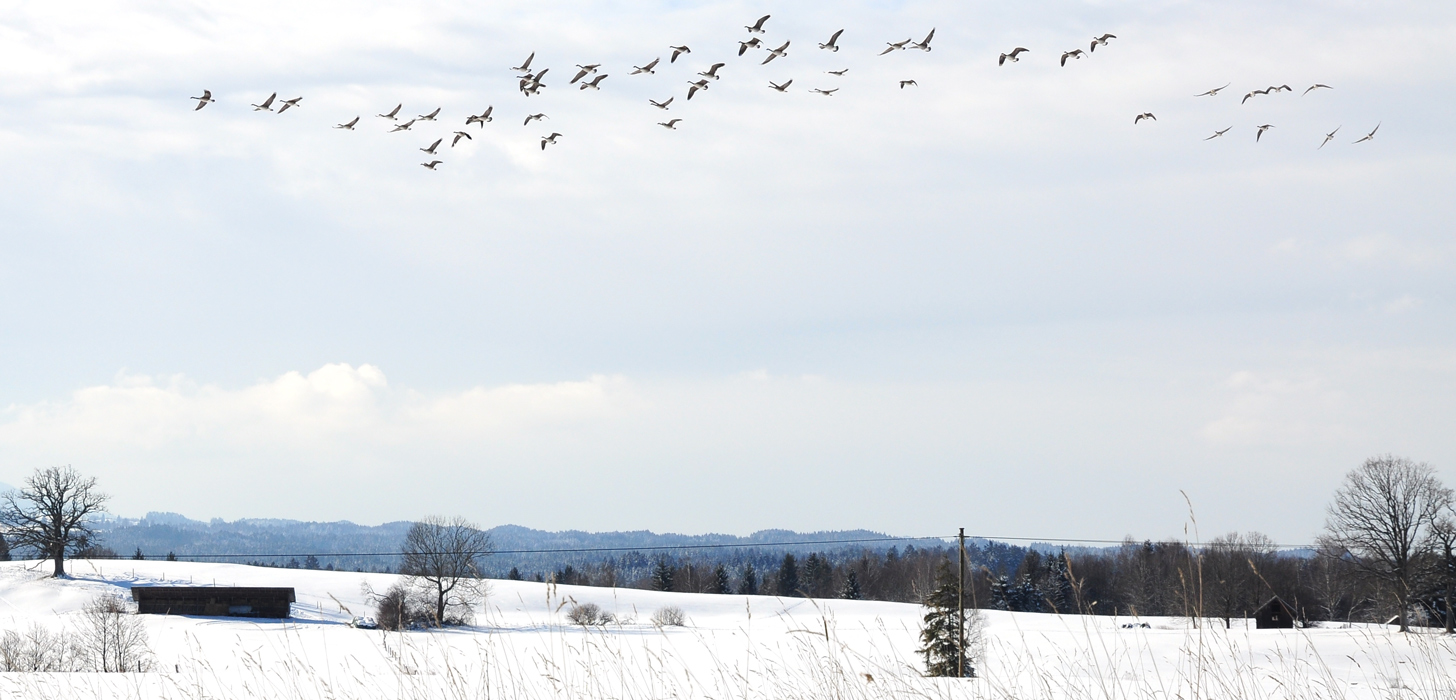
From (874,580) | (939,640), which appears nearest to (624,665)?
(939,640)

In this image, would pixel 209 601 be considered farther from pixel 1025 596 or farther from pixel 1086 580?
pixel 1025 596

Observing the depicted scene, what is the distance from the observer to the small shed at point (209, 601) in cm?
6731

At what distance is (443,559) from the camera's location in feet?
242

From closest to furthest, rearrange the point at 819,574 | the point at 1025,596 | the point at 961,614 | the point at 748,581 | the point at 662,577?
the point at 961,614, the point at 1025,596, the point at 748,581, the point at 662,577, the point at 819,574

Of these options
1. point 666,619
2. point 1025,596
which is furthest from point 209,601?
point 1025,596

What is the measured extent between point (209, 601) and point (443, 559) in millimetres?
15309

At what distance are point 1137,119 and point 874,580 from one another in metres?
117

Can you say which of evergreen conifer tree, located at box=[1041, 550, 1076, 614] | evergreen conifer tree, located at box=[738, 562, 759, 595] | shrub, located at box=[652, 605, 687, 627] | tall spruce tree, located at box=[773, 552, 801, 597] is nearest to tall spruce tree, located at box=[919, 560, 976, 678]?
evergreen conifer tree, located at box=[1041, 550, 1076, 614]

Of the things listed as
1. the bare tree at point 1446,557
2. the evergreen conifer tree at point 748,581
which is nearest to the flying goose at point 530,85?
the bare tree at point 1446,557

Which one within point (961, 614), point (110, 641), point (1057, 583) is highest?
point (961, 614)

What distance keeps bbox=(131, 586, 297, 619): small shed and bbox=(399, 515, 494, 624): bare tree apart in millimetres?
9111

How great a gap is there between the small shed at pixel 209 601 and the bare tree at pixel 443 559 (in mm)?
9111

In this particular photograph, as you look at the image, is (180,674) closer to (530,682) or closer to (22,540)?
(530,682)

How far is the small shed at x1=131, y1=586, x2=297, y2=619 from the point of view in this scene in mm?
67312
